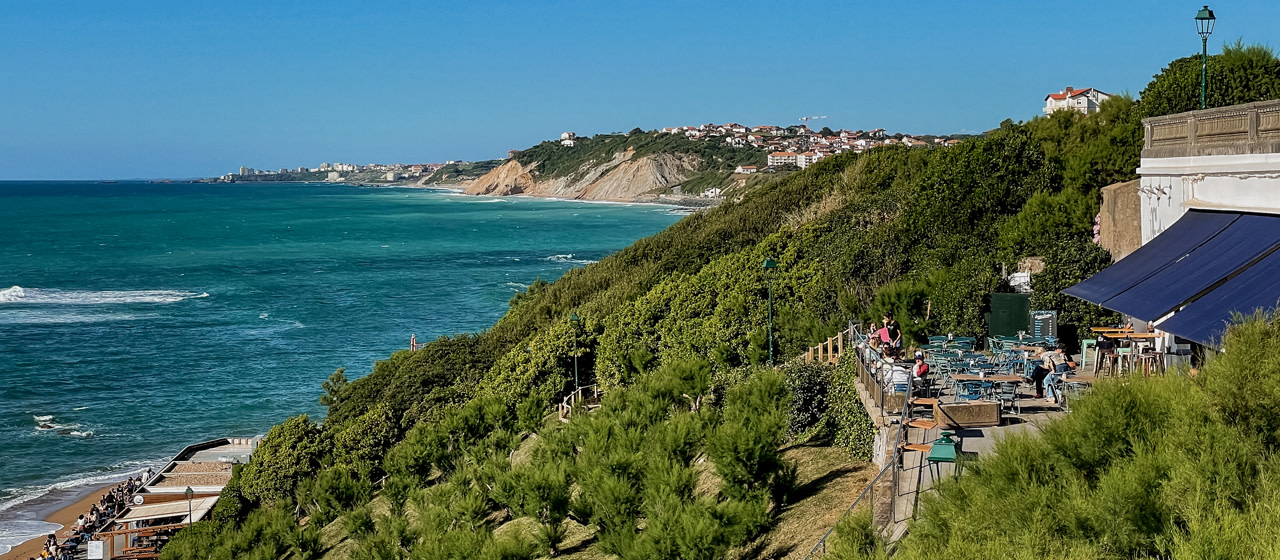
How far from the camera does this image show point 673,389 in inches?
731

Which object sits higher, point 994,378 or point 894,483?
point 994,378

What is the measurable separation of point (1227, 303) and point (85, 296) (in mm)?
70764

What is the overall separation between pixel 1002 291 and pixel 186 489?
748 inches

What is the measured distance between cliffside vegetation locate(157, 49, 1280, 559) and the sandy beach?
Result: 477 centimetres

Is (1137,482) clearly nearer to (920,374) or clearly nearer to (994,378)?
(994,378)

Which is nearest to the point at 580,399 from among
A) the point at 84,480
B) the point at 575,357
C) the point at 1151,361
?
the point at 575,357

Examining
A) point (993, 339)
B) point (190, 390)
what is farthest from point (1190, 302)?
point (190, 390)

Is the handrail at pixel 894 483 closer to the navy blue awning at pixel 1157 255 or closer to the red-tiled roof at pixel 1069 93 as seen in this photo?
A: the navy blue awning at pixel 1157 255

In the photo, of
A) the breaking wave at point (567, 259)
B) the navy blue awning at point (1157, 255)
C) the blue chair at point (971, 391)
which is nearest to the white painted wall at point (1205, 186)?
the navy blue awning at point (1157, 255)

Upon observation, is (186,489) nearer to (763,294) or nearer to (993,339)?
(763,294)

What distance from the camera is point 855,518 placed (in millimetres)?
9617

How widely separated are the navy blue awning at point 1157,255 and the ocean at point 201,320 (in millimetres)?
23953

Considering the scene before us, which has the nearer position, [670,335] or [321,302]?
[670,335]

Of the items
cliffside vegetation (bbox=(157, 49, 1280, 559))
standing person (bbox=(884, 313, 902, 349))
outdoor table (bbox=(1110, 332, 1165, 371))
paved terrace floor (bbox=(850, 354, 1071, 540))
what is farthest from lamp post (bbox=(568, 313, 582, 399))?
outdoor table (bbox=(1110, 332, 1165, 371))
